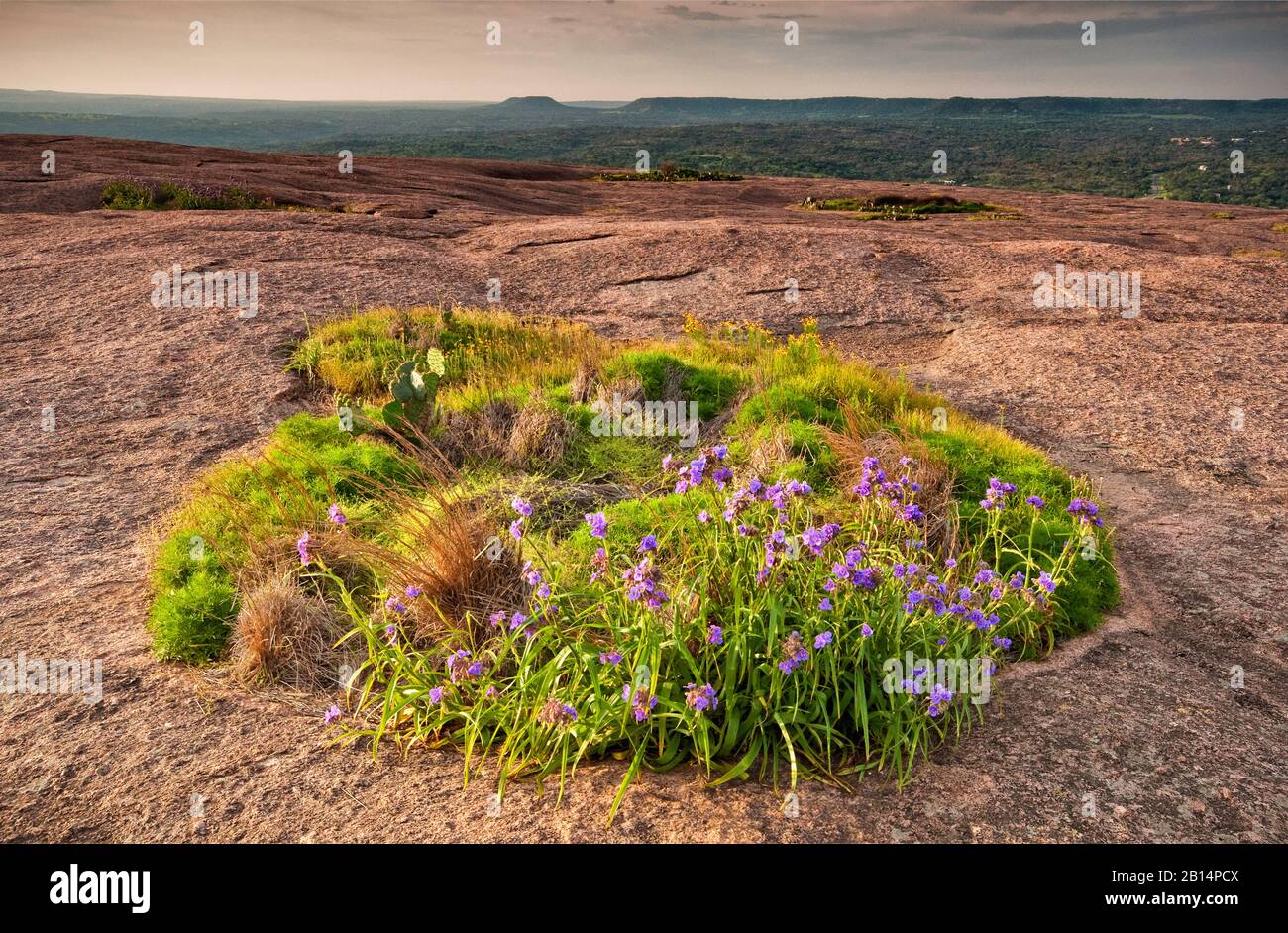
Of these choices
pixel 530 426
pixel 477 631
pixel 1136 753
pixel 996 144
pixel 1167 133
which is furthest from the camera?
pixel 1167 133

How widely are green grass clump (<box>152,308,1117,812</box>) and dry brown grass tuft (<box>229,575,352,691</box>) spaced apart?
18cm

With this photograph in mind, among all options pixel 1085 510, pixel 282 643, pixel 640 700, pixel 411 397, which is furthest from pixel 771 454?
pixel 282 643

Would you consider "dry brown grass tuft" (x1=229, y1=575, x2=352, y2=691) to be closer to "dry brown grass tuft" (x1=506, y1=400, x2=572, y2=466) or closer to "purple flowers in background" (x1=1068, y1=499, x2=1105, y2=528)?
"dry brown grass tuft" (x1=506, y1=400, x2=572, y2=466)

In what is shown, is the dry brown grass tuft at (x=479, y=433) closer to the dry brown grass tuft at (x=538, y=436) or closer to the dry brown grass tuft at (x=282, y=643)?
the dry brown grass tuft at (x=538, y=436)

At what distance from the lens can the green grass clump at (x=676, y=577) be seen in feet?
11.8

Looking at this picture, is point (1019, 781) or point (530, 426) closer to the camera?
point (1019, 781)

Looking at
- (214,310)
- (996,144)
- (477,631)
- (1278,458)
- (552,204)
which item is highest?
(996,144)

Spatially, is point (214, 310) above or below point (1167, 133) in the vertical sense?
below

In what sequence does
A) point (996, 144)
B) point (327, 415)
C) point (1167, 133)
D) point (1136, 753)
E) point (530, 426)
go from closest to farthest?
point (1136, 753) < point (530, 426) < point (327, 415) < point (996, 144) < point (1167, 133)

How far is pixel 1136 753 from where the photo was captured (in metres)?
3.51

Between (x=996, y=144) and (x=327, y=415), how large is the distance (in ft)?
471

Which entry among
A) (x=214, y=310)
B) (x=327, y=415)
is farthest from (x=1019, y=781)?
(x=214, y=310)

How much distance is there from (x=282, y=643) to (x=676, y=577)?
192 cm

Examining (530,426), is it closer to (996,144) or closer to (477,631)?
(477,631)
